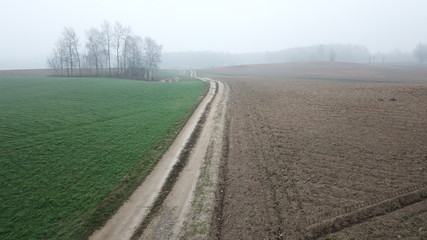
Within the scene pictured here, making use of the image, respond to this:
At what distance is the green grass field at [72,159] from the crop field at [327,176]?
187 inches

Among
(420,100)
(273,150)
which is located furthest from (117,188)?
(420,100)

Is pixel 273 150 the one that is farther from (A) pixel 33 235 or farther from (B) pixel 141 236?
(A) pixel 33 235

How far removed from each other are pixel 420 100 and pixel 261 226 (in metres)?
23.4

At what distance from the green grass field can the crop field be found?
4.75m

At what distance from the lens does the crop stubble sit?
26.3 feet

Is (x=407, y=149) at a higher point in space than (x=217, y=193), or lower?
higher

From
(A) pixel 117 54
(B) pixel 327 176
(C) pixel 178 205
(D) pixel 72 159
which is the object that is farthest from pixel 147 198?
(A) pixel 117 54

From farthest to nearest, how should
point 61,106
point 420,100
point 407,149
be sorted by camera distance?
point 61,106 → point 420,100 → point 407,149

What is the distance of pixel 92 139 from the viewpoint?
15266mm

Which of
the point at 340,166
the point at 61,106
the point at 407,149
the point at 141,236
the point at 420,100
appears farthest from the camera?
the point at 61,106

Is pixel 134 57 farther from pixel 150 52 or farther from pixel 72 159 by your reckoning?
pixel 72 159

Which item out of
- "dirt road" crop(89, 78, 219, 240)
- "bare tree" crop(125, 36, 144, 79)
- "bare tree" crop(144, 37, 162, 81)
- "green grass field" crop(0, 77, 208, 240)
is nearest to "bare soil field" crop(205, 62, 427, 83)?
"bare tree" crop(144, 37, 162, 81)

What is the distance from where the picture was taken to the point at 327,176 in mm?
10352

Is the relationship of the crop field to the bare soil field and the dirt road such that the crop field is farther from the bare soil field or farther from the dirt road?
the bare soil field
